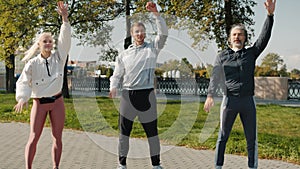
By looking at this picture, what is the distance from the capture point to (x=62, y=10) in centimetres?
471

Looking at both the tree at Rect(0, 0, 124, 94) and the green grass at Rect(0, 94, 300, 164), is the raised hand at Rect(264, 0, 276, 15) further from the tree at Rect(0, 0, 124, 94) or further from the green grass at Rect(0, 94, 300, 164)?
the tree at Rect(0, 0, 124, 94)

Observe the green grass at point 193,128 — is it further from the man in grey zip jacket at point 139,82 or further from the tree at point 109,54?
the man in grey zip jacket at point 139,82

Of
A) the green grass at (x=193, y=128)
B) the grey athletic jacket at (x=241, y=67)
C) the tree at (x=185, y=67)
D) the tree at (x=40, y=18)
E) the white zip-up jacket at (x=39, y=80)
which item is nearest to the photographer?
the white zip-up jacket at (x=39, y=80)

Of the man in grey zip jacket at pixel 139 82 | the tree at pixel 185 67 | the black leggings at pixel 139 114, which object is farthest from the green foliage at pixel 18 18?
the black leggings at pixel 139 114

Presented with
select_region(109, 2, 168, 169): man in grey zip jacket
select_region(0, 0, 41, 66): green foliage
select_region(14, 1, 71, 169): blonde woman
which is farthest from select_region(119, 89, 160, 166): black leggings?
select_region(0, 0, 41, 66): green foliage

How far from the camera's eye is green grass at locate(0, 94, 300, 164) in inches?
265

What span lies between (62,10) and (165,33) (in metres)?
1.21

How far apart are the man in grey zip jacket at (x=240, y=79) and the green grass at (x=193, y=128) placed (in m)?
1.77

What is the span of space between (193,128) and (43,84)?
4.94 m

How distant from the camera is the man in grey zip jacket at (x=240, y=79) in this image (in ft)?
15.3

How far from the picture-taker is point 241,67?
4.68m

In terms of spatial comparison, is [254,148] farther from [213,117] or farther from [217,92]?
[213,117]

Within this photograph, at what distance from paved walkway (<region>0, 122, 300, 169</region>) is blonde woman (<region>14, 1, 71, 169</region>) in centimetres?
106

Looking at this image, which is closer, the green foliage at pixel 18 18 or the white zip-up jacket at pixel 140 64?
the white zip-up jacket at pixel 140 64
